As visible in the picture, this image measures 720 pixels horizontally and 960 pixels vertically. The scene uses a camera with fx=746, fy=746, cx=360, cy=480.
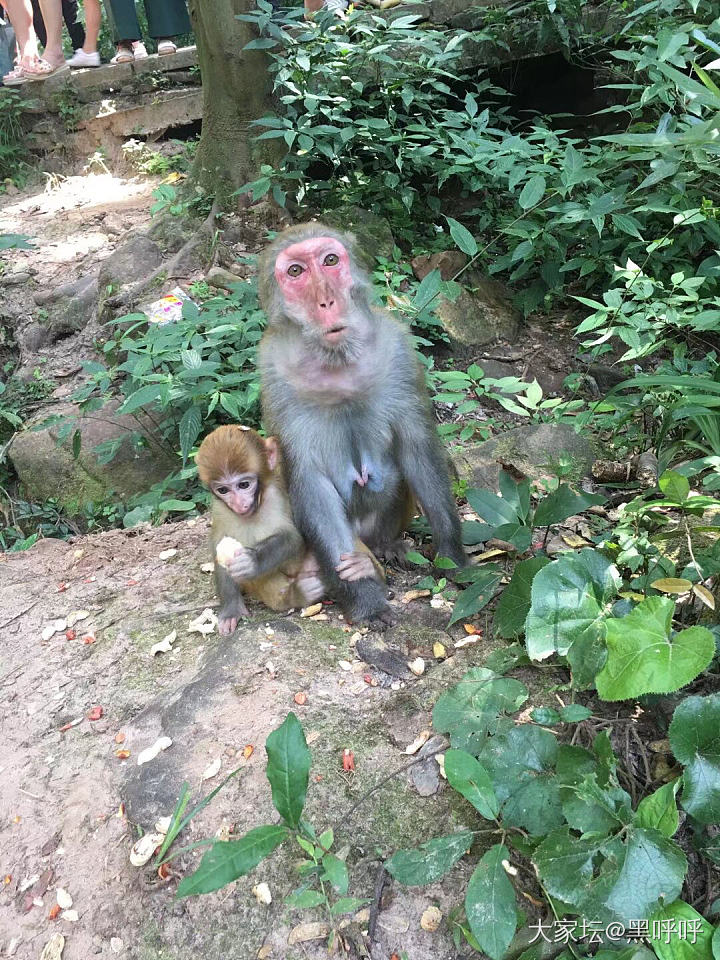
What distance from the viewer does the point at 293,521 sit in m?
3.05

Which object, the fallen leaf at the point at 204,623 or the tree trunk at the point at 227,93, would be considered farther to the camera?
the tree trunk at the point at 227,93

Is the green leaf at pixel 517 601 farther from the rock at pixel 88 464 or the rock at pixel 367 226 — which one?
the rock at pixel 367 226

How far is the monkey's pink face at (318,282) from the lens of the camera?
2.63 metres

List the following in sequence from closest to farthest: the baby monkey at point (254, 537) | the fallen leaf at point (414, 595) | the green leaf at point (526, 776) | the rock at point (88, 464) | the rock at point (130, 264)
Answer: the green leaf at point (526, 776) < the baby monkey at point (254, 537) < the fallen leaf at point (414, 595) < the rock at point (88, 464) < the rock at point (130, 264)

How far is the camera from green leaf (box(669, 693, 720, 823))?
1.58 m

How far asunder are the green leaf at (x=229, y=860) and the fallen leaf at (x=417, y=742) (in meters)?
0.63

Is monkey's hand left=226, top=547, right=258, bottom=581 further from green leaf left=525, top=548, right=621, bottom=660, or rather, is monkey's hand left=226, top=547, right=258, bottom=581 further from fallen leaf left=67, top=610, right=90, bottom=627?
green leaf left=525, top=548, right=621, bottom=660

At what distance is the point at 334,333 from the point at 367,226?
3.24 meters

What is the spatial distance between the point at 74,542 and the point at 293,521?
1.69 meters

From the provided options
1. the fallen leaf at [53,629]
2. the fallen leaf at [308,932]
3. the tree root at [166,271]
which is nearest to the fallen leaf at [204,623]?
the fallen leaf at [53,629]

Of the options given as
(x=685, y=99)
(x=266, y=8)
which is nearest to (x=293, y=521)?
(x=685, y=99)

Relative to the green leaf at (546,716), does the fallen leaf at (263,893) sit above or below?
below

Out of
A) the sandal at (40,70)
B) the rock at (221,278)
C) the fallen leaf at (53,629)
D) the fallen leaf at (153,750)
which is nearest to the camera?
the fallen leaf at (153,750)

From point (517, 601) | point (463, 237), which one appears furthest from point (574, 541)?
point (463, 237)
